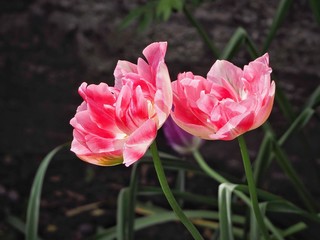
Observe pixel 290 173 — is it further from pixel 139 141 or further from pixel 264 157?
pixel 139 141

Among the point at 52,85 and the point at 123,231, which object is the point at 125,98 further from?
the point at 52,85

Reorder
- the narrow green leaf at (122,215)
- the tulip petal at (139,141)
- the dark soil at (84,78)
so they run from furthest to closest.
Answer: the dark soil at (84,78), the narrow green leaf at (122,215), the tulip petal at (139,141)

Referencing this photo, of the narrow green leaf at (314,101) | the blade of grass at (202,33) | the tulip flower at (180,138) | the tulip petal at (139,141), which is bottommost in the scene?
the tulip flower at (180,138)

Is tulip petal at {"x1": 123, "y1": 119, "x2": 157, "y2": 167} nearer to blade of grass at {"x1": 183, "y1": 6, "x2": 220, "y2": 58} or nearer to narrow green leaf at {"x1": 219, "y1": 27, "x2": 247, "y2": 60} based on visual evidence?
narrow green leaf at {"x1": 219, "y1": 27, "x2": 247, "y2": 60}

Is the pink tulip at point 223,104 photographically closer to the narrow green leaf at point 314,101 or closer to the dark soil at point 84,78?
the narrow green leaf at point 314,101

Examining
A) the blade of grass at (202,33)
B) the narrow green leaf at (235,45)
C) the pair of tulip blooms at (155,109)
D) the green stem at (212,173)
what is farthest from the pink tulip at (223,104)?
the blade of grass at (202,33)

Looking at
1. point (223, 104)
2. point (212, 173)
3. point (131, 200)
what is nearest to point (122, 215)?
point (131, 200)

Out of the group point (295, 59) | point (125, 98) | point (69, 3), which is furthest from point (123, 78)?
point (69, 3)

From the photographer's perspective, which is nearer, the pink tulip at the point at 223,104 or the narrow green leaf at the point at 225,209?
the pink tulip at the point at 223,104

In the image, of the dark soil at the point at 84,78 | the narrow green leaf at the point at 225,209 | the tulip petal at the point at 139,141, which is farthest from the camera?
the dark soil at the point at 84,78

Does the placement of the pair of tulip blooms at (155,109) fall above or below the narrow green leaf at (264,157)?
above
